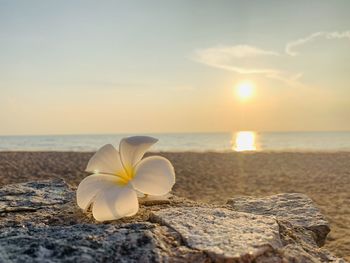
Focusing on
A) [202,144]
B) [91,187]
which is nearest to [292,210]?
[91,187]

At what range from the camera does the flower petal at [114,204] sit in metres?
1.86

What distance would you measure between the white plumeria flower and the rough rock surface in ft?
0.23

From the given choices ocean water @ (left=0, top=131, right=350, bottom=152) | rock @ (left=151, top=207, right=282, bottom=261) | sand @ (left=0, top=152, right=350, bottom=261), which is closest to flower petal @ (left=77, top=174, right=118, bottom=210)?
rock @ (left=151, top=207, right=282, bottom=261)

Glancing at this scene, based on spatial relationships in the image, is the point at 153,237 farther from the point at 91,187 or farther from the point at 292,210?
the point at 292,210

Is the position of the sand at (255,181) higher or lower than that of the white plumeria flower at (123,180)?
lower

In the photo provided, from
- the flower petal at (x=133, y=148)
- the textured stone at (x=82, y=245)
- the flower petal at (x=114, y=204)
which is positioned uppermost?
the flower petal at (x=133, y=148)

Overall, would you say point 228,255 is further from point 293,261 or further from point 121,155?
point 121,155

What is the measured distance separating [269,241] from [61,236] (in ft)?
2.74

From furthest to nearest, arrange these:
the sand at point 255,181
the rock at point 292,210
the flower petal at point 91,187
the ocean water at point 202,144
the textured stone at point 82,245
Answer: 1. the ocean water at point 202,144
2. the sand at point 255,181
3. the rock at point 292,210
4. the flower petal at point 91,187
5. the textured stone at point 82,245

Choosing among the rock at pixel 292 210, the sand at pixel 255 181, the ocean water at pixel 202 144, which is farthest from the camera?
the ocean water at pixel 202 144

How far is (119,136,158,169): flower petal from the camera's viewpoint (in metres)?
2.05

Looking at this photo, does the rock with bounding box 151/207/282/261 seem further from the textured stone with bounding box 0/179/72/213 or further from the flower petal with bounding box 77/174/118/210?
the textured stone with bounding box 0/179/72/213

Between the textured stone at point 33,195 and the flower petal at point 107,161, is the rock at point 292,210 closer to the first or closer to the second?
Result: the flower petal at point 107,161

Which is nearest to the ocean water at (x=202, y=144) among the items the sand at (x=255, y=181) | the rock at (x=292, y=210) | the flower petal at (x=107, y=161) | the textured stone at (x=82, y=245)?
the sand at (x=255, y=181)
